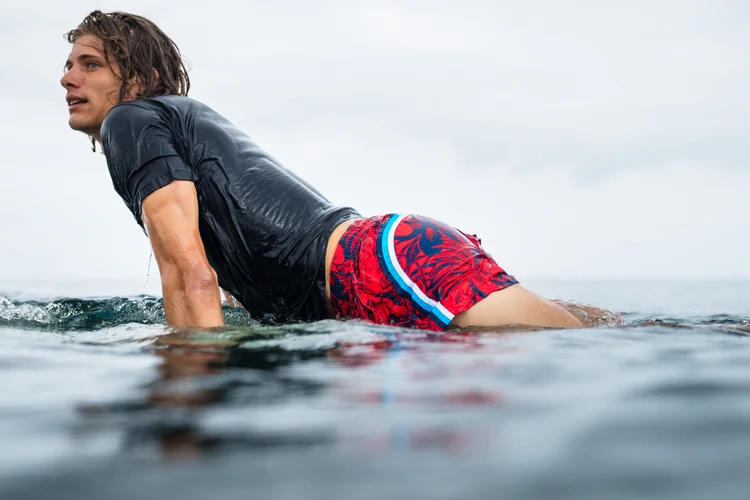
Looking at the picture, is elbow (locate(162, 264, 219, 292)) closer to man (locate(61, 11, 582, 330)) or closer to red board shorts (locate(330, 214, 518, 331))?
man (locate(61, 11, 582, 330))

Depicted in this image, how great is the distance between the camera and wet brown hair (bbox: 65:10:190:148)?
3566mm

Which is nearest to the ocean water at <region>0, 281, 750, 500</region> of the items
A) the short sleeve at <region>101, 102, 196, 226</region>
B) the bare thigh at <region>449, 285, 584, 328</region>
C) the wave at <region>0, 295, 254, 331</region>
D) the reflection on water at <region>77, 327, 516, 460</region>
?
the reflection on water at <region>77, 327, 516, 460</region>

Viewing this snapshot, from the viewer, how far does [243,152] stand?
11.2 feet

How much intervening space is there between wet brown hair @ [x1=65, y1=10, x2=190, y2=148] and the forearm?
1.12 m

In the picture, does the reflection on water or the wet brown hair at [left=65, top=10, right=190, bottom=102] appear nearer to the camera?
the reflection on water

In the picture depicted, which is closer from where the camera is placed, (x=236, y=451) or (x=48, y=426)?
(x=236, y=451)

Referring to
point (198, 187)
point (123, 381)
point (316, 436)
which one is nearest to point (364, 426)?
point (316, 436)

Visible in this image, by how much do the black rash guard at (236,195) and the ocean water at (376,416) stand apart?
1.72ft

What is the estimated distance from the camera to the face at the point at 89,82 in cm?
358

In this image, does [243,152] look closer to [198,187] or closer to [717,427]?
[198,187]

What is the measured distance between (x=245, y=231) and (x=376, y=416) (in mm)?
1863

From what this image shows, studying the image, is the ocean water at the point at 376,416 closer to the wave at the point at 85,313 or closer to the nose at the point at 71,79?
the nose at the point at 71,79

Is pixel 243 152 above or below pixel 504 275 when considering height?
above

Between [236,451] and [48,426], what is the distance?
543 millimetres
